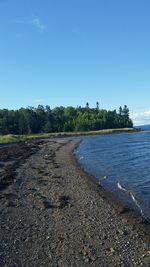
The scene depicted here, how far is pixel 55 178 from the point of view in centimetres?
4275

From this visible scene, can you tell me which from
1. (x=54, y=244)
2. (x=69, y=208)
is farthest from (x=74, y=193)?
(x=54, y=244)

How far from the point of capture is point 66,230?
2295 cm

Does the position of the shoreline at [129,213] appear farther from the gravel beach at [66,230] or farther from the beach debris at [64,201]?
the beach debris at [64,201]

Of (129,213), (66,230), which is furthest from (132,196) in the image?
(66,230)

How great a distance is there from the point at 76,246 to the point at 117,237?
2538 millimetres

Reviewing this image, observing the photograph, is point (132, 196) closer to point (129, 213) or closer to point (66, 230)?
point (129, 213)

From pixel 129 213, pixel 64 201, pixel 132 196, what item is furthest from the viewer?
pixel 132 196

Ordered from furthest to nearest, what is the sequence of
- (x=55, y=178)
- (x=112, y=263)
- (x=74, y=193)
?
(x=55, y=178) < (x=74, y=193) < (x=112, y=263)

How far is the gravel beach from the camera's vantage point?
1855 cm

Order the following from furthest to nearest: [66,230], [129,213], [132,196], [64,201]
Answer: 1. [132,196]
2. [64,201]
3. [129,213]
4. [66,230]

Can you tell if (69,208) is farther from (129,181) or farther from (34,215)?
(129,181)

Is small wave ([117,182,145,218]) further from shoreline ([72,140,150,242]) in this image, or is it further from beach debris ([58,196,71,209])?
beach debris ([58,196,71,209])

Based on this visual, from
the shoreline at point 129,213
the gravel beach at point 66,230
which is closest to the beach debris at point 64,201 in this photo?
the gravel beach at point 66,230

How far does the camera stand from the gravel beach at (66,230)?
18547mm
